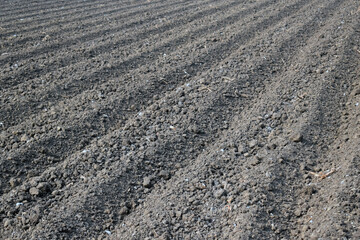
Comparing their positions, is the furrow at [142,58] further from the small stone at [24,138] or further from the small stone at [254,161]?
the small stone at [254,161]

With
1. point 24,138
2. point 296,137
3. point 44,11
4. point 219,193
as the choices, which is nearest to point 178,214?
point 219,193

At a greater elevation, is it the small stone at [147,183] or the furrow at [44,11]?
the furrow at [44,11]

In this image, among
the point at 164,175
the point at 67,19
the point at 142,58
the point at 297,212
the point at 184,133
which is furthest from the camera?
the point at 67,19

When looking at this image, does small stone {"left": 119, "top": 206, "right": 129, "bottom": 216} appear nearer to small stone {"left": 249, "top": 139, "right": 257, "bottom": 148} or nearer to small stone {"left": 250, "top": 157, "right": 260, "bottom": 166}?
small stone {"left": 250, "top": 157, "right": 260, "bottom": 166}

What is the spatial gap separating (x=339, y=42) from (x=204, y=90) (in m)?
2.34

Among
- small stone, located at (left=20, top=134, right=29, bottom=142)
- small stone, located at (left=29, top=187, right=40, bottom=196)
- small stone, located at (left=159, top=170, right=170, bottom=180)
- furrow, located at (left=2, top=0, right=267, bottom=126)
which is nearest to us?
small stone, located at (left=29, top=187, right=40, bottom=196)

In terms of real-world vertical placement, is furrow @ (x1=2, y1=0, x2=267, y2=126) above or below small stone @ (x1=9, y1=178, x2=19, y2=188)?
above

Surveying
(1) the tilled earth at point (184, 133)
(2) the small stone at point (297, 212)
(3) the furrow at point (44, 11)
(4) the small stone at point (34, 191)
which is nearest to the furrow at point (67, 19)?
(3) the furrow at point (44, 11)

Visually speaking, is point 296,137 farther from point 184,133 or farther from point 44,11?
point 44,11

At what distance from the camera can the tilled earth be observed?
2857mm

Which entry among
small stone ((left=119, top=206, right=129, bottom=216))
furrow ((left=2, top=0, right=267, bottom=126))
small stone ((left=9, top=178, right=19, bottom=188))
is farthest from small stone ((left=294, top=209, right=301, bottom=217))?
furrow ((left=2, top=0, right=267, bottom=126))

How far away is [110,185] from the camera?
3215 millimetres

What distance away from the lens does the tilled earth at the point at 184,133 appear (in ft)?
9.37

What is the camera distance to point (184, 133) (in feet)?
12.7
